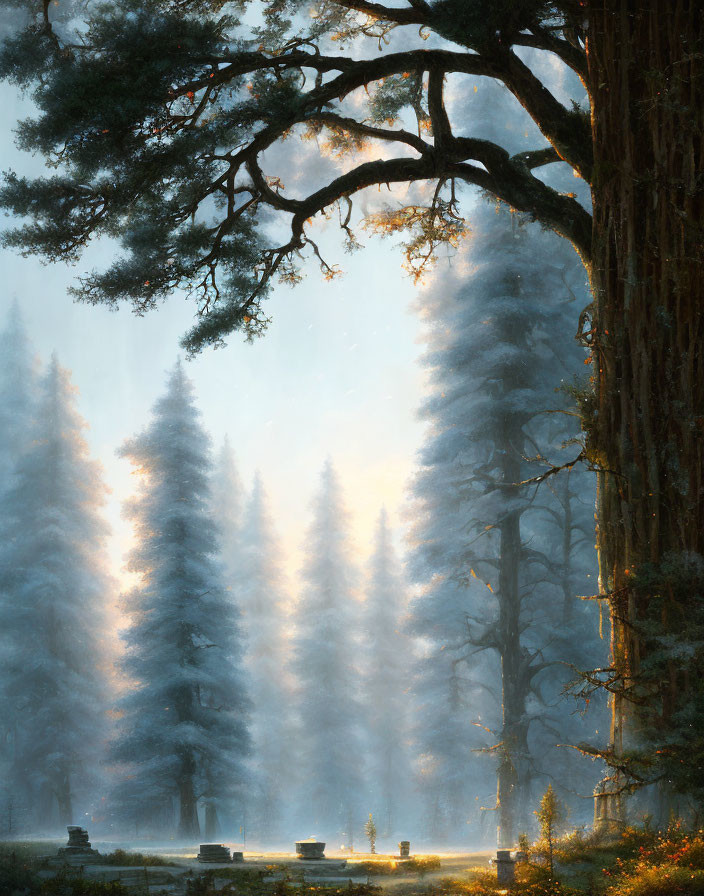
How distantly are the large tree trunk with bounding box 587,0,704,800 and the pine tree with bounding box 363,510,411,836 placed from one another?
81.4ft

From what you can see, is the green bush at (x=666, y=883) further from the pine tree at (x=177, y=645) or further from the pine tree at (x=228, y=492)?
the pine tree at (x=228, y=492)

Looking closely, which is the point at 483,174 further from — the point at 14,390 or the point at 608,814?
the point at 14,390

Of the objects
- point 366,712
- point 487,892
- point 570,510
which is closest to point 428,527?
point 570,510

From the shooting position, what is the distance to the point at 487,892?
229 inches

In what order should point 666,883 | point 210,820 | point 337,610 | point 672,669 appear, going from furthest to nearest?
point 337,610 < point 210,820 < point 672,669 < point 666,883

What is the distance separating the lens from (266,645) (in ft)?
110

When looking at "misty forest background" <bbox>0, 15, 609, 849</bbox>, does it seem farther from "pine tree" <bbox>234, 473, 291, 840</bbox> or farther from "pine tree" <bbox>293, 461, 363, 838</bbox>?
"pine tree" <bbox>234, 473, 291, 840</bbox>

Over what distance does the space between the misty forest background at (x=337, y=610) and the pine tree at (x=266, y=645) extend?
1.62 feet

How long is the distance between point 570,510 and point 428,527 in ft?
10.6

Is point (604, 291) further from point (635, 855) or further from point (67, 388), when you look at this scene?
point (67, 388)

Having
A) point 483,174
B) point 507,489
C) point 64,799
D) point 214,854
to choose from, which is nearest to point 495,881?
point 214,854

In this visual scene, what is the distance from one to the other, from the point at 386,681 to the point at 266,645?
193 inches

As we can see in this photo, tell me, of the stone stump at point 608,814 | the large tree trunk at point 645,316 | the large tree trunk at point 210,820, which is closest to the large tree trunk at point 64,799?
the large tree trunk at point 210,820

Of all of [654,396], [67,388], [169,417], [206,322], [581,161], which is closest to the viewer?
[654,396]
